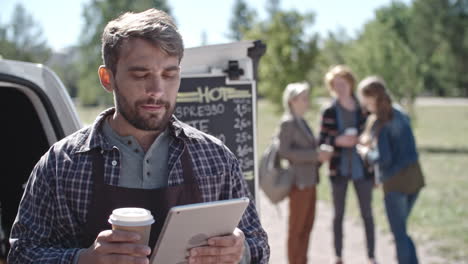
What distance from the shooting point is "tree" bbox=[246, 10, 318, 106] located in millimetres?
16781

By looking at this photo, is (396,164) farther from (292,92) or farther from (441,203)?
(441,203)

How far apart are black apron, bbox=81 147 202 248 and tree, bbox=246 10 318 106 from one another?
1513 cm

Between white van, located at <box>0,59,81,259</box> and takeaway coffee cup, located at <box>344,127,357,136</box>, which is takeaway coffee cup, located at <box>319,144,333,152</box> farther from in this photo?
white van, located at <box>0,59,81,259</box>

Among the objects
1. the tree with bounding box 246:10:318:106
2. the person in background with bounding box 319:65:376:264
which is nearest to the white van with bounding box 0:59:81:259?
the person in background with bounding box 319:65:376:264

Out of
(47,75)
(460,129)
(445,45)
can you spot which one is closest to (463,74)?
(445,45)

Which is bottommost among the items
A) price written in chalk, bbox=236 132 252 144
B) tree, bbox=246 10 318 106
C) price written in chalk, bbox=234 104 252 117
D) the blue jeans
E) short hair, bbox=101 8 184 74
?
the blue jeans

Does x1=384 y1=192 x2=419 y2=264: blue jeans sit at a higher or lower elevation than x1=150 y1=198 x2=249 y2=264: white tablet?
lower

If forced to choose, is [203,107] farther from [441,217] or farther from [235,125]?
[441,217]

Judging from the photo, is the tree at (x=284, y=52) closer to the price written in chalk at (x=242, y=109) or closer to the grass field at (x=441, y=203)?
the grass field at (x=441, y=203)

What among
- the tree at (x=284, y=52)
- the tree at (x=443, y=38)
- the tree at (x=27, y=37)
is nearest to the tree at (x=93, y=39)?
the tree at (x=27, y=37)

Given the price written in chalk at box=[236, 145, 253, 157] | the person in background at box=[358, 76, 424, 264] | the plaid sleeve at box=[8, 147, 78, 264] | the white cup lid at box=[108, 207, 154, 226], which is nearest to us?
the white cup lid at box=[108, 207, 154, 226]

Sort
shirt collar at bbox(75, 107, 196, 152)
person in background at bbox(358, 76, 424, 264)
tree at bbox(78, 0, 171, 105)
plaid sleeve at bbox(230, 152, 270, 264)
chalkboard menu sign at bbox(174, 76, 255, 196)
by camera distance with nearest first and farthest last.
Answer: shirt collar at bbox(75, 107, 196, 152) → plaid sleeve at bbox(230, 152, 270, 264) → chalkboard menu sign at bbox(174, 76, 255, 196) → person in background at bbox(358, 76, 424, 264) → tree at bbox(78, 0, 171, 105)

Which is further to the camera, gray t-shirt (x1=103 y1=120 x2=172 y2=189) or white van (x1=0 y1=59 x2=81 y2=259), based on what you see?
white van (x1=0 y1=59 x2=81 y2=259)

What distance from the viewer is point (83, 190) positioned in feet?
5.80
